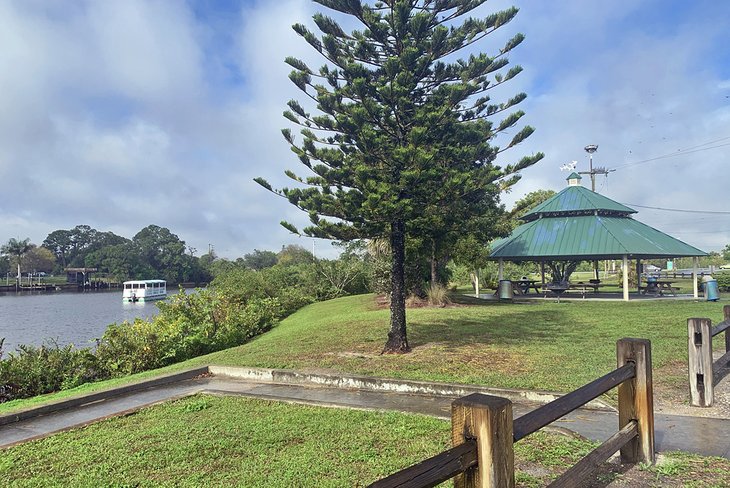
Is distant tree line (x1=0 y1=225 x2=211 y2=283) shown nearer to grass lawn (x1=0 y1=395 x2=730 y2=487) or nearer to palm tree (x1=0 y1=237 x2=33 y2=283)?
palm tree (x1=0 y1=237 x2=33 y2=283)

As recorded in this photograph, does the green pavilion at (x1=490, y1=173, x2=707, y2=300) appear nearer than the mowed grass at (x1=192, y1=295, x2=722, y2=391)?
No

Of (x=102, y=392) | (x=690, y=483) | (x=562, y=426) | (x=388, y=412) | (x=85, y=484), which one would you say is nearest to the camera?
(x=690, y=483)

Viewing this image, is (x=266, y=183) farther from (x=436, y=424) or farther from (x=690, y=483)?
(x=690, y=483)

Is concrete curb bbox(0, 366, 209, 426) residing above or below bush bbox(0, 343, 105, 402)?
above

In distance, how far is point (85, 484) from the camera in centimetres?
366

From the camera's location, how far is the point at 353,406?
5.59 meters

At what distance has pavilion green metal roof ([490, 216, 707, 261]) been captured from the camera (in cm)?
1848

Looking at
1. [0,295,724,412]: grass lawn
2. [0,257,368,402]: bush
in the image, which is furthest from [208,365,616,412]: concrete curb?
[0,257,368,402]: bush

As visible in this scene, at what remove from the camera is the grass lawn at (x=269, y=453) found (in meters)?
3.59

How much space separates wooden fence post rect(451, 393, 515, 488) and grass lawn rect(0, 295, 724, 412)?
14.0ft

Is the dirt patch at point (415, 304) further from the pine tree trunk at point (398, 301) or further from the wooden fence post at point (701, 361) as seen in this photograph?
the wooden fence post at point (701, 361)

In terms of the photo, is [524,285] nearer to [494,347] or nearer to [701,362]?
[494,347]

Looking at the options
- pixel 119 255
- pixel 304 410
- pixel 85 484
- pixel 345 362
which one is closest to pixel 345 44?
pixel 345 362

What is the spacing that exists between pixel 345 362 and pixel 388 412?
301cm
